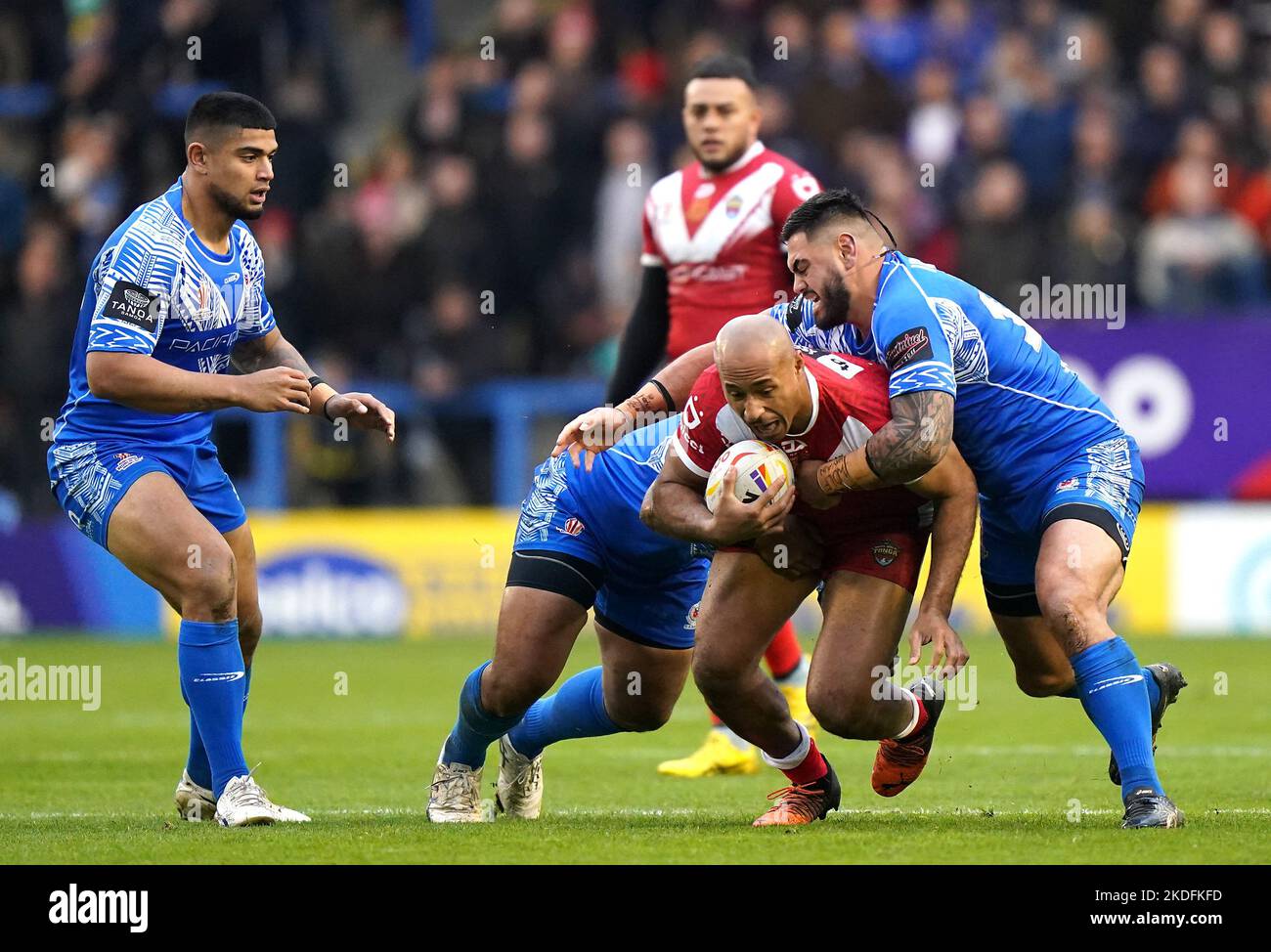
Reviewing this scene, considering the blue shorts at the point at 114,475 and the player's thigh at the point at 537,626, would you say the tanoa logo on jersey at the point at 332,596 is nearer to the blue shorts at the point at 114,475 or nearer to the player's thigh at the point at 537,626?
the blue shorts at the point at 114,475

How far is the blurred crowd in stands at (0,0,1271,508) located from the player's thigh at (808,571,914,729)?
8.71 m

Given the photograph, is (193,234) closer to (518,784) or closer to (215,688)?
(215,688)

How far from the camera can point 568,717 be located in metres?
7.46

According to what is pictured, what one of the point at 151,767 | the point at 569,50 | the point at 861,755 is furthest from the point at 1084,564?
the point at 569,50

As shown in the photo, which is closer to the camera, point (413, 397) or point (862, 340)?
point (862, 340)

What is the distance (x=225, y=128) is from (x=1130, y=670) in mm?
3798

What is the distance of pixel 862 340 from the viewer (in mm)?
6984

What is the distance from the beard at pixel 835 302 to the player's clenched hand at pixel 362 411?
167cm

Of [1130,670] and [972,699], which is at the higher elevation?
[1130,670]

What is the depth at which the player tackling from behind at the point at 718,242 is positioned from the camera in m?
9.20

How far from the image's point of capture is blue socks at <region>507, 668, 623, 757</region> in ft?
24.4
